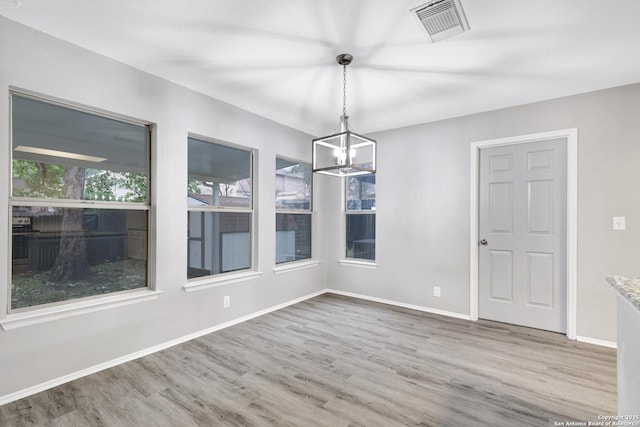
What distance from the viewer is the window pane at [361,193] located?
480 cm

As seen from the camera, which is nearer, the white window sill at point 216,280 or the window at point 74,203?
the window at point 74,203

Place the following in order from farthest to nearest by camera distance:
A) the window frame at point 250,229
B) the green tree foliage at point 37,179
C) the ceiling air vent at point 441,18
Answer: the window frame at point 250,229 < the green tree foliage at point 37,179 < the ceiling air vent at point 441,18

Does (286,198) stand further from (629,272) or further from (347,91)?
(629,272)

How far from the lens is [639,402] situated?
1.06 meters

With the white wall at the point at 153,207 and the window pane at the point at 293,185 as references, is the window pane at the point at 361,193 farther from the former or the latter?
the white wall at the point at 153,207

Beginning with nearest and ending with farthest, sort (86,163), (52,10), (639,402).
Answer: (639,402) → (52,10) → (86,163)

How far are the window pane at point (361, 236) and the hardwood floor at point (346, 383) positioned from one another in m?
1.58

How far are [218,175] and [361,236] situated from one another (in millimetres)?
2453

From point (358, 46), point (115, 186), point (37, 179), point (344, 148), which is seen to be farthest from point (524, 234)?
point (37, 179)

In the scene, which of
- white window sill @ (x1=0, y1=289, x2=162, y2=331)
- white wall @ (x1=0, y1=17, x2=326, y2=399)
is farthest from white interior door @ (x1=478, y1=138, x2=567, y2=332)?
white window sill @ (x1=0, y1=289, x2=162, y2=331)

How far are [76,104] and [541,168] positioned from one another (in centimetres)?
467

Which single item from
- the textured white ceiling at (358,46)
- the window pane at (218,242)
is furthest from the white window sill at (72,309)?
the textured white ceiling at (358,46)

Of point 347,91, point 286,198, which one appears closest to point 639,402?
point 347,91

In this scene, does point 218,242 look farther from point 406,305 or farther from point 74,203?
point 406,305
